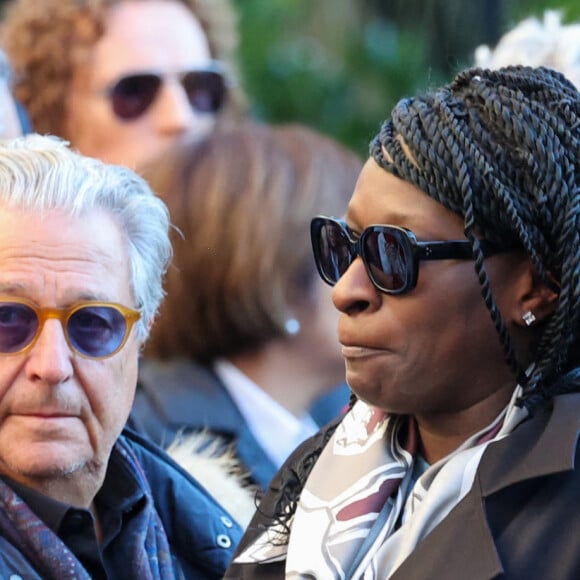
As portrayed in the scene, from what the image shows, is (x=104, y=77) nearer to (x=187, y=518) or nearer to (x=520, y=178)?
(x=187, y=518)

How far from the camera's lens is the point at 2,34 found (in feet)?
19.6

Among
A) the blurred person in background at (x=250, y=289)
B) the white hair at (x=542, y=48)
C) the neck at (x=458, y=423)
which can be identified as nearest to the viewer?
the neck at (x=458, y=423)

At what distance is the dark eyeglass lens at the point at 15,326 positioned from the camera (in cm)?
254

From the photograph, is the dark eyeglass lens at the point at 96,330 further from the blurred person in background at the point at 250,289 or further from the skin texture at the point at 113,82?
the skin texture at the point at 113,82

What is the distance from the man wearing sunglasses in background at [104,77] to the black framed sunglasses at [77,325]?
2.99 m

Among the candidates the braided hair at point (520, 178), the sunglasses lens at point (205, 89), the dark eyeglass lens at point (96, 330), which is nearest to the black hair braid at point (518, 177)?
the braided hair at point (520, 178)

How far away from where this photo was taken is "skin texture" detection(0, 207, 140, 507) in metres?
2.55

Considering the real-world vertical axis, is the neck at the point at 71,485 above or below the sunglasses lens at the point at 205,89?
below

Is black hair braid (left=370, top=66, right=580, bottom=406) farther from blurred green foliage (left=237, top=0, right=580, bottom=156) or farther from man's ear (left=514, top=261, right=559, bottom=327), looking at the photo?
blurred green foliage (left=237, top=0, right=580, bottom=156)

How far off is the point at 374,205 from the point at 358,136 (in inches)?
218

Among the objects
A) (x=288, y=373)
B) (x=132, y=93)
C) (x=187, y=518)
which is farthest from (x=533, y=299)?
(x=132, y=93)

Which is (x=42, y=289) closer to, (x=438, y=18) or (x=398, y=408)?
(x=398, y=408)

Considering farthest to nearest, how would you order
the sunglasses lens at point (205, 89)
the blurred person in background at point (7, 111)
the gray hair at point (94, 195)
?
the sunglasses lens at point (205, 89) < the blurred person in background at point (7, 111) < the gray hair at point (94, 195)

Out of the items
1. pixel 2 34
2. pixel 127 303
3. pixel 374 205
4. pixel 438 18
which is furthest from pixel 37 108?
pixel 374 205
